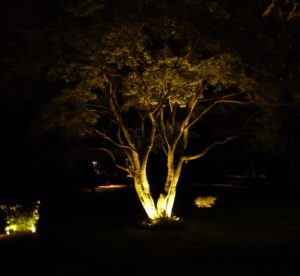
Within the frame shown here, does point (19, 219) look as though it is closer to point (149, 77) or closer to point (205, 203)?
point (149, 77)

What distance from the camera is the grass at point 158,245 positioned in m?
13.0

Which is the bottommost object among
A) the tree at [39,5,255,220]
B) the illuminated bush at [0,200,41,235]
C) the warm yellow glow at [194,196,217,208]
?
the warm yellow glow at [194,196,217,208]

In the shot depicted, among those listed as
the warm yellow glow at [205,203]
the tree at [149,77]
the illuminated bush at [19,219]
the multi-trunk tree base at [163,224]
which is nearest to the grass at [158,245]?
the multi-trunk tree base at [163,224]

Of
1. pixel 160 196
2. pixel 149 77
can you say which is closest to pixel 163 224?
pixel 160 196

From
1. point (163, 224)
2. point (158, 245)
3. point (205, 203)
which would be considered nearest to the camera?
point (158, 245)

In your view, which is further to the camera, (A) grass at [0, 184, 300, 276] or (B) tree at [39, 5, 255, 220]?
(B) tree at [39, 5, 255, 220]

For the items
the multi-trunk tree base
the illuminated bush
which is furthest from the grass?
the illuminated bush

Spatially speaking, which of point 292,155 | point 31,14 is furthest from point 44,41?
point 292,155

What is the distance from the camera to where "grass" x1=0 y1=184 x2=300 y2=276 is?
1302 centimetres

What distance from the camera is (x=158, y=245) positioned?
1716 cm

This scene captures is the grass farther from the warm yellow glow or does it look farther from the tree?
the warm yellow glow

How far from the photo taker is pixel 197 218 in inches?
1046

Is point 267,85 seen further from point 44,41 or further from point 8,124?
point 8,124

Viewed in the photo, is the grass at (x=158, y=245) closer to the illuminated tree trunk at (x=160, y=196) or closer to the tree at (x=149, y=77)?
the illuminated tree trunk at (x=160, y=196)
